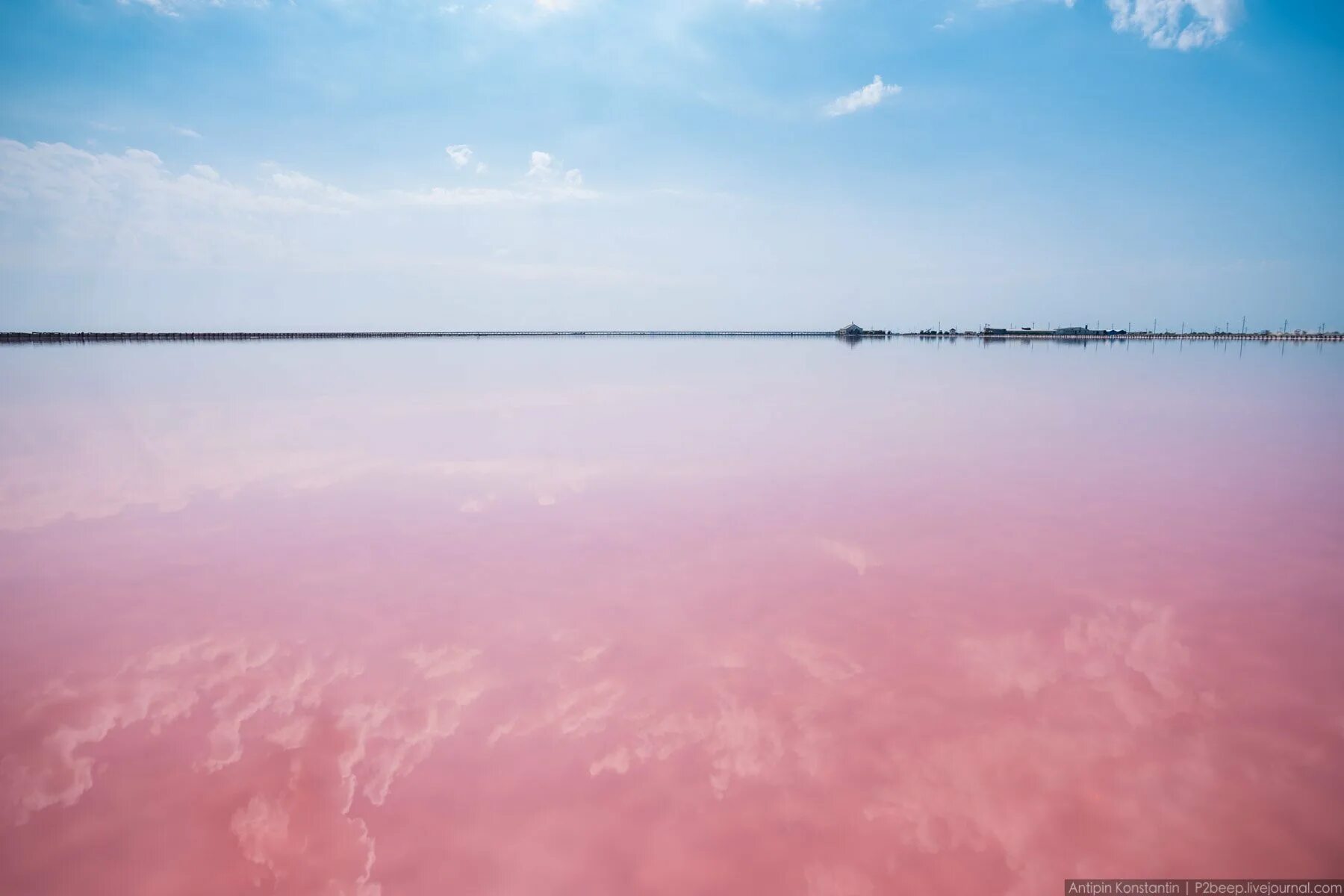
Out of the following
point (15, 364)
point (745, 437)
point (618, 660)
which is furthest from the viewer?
point (15, 364)

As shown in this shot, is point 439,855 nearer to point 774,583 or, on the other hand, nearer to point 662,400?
point 774,583

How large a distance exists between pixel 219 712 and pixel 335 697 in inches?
25.1

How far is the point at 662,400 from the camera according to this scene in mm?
20047

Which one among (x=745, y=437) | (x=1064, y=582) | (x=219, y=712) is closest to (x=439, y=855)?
(x=219, y=712)

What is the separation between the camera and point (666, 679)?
→ 402cm

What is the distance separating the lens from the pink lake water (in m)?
2.77

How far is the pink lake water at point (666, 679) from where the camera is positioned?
277 cm

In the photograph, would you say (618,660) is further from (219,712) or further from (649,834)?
(219,712)

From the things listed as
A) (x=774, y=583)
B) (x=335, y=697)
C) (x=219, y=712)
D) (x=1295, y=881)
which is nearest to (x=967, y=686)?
(x=1295, y=881)

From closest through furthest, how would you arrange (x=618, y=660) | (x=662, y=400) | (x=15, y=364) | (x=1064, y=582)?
(x=618, y=660), (x=1064, y=582), (x=662, y=400), (x=15, y=364)

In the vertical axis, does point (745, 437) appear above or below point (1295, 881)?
above

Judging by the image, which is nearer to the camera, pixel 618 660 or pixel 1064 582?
pixel 618 660

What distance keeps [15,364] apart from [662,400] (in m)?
44.4

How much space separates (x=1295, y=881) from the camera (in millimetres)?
2633
